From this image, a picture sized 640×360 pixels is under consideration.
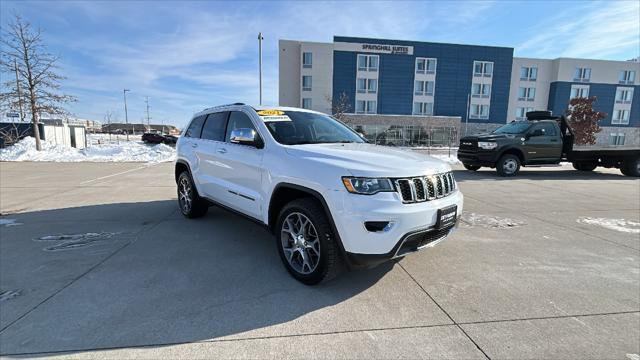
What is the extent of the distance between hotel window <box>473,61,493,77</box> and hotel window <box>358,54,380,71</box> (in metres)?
14.9

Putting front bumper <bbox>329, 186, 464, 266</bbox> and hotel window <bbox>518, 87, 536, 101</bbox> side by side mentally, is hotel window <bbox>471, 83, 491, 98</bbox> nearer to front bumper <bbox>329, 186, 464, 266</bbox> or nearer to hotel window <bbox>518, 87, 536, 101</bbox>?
hotel window <bbox>518, 87, 536, 101</bbox>

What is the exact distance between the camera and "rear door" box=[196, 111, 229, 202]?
469 cm

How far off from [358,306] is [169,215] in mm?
4381

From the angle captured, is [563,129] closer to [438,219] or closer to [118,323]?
[438,219]

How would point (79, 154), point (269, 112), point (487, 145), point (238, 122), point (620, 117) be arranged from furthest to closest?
1. point (620, 117)
2. point (79, 154)
3. point (487, 145)
4. point (238, 122)
5. point (269, 112)

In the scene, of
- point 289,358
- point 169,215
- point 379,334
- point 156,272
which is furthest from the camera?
point 169,215

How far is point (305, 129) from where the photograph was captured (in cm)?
419

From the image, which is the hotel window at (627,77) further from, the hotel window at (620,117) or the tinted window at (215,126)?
the tinted window at (215,126)

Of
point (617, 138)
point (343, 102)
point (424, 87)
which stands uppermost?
point (424, 87)

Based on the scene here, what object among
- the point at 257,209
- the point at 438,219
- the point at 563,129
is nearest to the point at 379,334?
the point at 438,219

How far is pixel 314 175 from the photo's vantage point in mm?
3014

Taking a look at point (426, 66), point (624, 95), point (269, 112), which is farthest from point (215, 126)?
point (624, 95)

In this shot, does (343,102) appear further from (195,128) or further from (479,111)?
(195,128)

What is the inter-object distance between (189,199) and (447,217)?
168 inches
